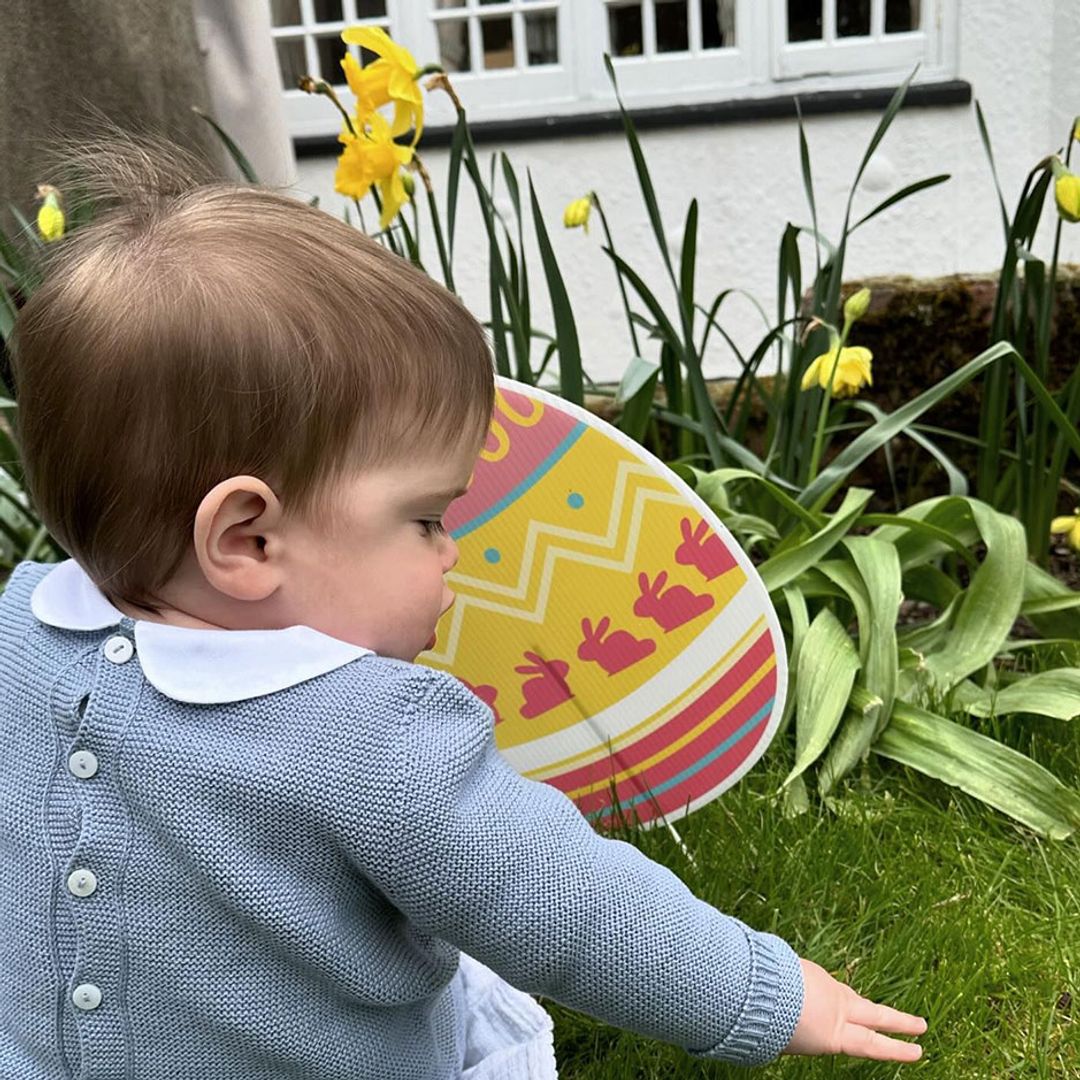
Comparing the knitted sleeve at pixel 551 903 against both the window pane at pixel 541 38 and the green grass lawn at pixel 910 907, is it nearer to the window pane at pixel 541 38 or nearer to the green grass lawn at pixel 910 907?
the green grass lawn at pixel 910 907

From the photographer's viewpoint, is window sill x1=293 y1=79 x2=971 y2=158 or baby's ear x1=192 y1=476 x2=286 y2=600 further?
window sill x1=293 y1=79 x2=971 y2=158

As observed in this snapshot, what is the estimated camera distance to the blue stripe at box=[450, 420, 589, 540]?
63.5 inches

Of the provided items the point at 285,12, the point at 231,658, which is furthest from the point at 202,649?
the point at 285,12

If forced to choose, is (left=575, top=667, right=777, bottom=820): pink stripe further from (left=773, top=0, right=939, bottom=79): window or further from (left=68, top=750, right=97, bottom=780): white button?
(left=773, top=0, right=939, bottom=79): window

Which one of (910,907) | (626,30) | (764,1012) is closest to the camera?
(764,1012)

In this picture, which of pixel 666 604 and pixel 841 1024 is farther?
pixel 666 604

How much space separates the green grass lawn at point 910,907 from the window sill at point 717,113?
188cm

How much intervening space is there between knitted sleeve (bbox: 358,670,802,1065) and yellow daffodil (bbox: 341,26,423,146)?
121 centimetres

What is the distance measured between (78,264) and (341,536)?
1.02 ft

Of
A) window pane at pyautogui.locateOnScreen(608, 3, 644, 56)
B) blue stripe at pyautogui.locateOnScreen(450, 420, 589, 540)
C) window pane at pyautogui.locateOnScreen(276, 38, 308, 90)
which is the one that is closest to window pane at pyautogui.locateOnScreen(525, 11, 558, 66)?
window pane at pyautogui.locateOnScreen(608, 3, 644, 56)

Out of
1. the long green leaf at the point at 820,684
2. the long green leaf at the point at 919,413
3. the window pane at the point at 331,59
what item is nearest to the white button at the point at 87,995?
the long green leaf at the point at 820,684

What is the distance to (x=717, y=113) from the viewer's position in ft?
10.5

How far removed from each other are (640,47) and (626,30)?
0.21 feet

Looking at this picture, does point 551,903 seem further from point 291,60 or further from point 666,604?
point 291,60
